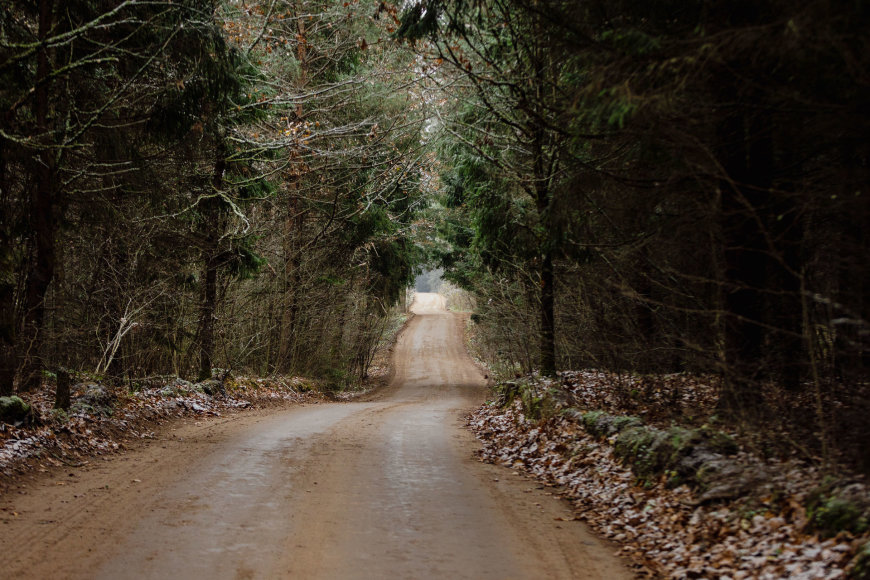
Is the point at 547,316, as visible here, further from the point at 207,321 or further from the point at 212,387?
the point at 207,321

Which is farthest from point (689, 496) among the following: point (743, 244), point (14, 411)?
point (14, 411)

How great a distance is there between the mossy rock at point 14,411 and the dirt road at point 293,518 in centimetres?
120

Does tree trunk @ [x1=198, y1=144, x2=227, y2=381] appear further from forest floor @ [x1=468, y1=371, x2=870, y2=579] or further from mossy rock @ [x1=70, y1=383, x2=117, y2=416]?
forest floor @ [x1=468, y1=371, x2=870, y2=579]

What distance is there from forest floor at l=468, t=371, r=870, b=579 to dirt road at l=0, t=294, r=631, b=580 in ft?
1.62

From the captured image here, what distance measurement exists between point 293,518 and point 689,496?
154 inches

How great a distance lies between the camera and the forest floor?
4.30 m

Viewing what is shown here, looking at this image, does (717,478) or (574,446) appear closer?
(717,478)

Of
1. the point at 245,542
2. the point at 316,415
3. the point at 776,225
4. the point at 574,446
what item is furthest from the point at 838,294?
the point at 316,415

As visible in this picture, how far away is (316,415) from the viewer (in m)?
14.3

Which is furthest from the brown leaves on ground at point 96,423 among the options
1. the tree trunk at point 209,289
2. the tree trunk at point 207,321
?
the tree trunk at point 209,289

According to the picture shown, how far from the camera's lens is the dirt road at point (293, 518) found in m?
4.88

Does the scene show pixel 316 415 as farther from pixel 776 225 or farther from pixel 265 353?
pixel 776 225

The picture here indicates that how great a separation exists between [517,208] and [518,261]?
164 centimetres

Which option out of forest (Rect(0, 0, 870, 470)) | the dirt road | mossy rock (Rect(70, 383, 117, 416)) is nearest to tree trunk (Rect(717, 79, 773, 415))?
forest (Rect(0, 0, 870, 470))
